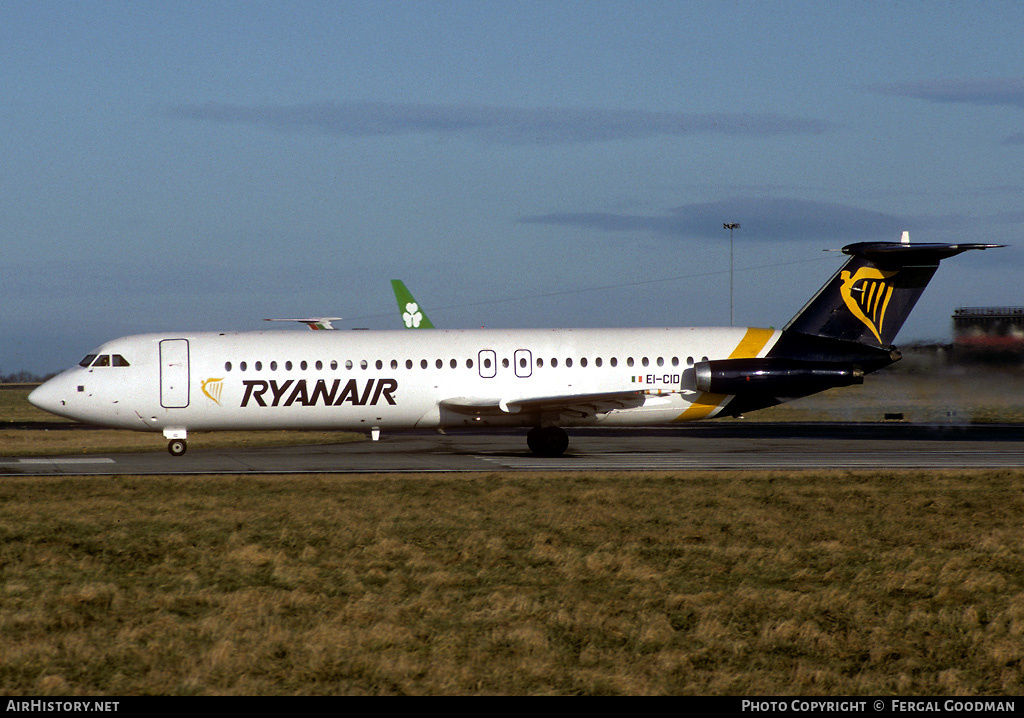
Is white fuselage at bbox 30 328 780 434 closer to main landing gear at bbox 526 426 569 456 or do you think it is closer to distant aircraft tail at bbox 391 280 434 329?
main landing gear at bbox 526 426 569 456

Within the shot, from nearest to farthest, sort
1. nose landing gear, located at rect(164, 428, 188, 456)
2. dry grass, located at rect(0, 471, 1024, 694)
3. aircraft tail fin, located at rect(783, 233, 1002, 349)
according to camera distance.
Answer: dry grass, located at rect(0, 471, 1024, 694), nose landing gear, located at rect(164, 428, 188, 456), aircraft tail fin, located at rect(783, 233, 1002, 349)

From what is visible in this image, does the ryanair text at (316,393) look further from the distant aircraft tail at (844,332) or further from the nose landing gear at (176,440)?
the distant aircraft tail at (844,332)

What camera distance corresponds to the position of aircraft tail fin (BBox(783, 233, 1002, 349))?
100ft

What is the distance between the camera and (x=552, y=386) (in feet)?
98.7

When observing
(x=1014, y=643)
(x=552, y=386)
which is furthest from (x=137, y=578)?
(x=552, y=386)

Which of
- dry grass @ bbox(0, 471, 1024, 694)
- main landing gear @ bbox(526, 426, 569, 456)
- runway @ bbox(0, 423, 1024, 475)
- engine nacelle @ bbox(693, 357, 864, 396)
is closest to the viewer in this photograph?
dry grass @ bbox(0, 471, 1024, 694)

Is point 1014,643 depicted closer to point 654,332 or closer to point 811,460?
point 811,460

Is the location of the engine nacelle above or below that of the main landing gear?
above

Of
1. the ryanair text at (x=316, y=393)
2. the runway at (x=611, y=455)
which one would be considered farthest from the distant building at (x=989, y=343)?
the ryanair text at (x=316, y=393)

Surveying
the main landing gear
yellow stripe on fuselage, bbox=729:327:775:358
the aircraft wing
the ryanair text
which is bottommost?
the main landing gear

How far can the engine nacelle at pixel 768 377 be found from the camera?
29484 millimetres

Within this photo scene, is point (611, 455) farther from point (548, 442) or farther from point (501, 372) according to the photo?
point (501, 372)

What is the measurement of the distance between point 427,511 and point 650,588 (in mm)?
6792

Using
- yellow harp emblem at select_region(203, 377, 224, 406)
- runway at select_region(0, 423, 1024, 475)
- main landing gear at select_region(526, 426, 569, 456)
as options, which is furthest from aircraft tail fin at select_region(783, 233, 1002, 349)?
yellow harp emblem at select_region(203, 377, 224, 406)
